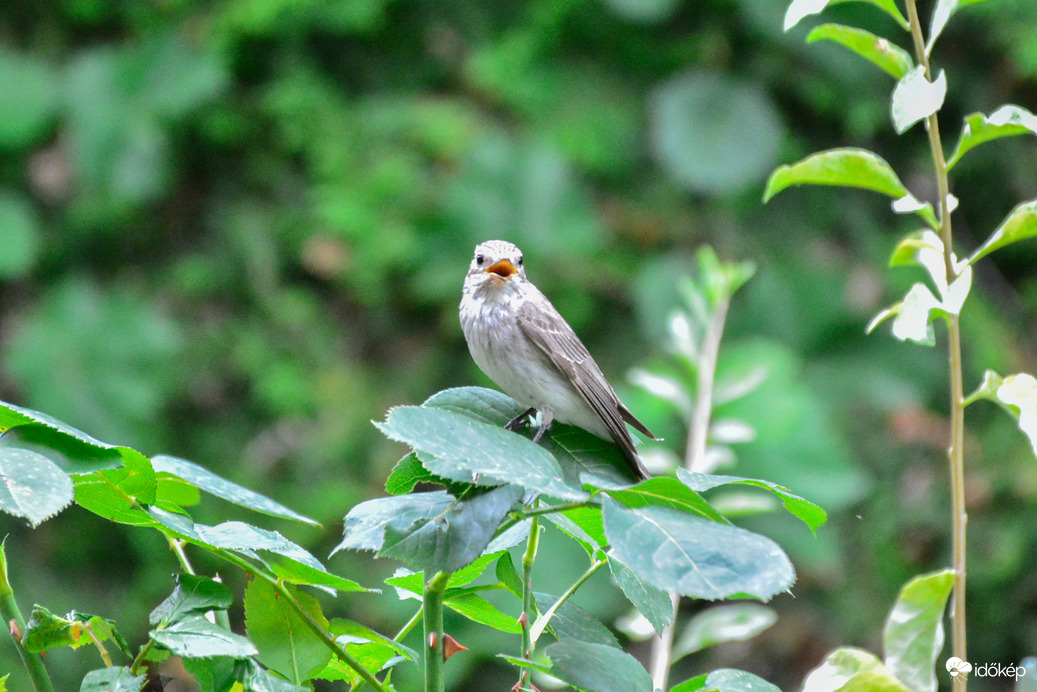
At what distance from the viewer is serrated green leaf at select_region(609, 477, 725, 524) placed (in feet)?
2.38

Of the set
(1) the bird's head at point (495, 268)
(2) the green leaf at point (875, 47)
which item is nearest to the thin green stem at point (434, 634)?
(2) the green leaf at point (875, 47)

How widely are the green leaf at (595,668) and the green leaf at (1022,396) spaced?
1.39 ft

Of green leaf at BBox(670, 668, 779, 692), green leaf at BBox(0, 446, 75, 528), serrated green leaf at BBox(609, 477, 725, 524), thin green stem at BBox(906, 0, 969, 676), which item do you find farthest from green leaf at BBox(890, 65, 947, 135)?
green leaf at BBox(0, 446, 75, 528)

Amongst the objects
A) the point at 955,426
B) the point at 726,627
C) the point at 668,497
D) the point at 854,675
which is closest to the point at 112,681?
the point at 668,497

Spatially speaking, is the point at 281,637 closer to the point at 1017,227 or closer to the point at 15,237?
the point at 1017,227

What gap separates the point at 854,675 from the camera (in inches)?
30.1

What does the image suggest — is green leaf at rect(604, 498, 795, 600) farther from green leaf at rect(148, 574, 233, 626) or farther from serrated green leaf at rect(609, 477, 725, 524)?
green leaf at rect(148, 574, 233, 626)

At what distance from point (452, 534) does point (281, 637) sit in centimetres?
22

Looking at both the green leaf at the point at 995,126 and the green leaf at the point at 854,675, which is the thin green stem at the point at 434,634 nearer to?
the green leaf at the point at 854,675

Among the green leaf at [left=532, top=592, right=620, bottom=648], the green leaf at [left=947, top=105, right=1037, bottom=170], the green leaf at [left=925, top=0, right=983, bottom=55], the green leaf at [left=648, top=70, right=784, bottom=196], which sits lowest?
the green leaf at [left=532, top=592, right=620, bottom=648]

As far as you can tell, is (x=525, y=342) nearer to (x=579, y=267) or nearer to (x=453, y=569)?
(x=453, y=569)

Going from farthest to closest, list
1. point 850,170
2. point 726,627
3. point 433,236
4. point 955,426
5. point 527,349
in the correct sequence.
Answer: point 433,236 → point 527,349 → point 726,627 → point 850,170 → point 955,426

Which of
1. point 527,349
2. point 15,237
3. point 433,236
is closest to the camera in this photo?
point 527,349

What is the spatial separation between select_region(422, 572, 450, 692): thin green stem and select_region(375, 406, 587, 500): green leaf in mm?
87
